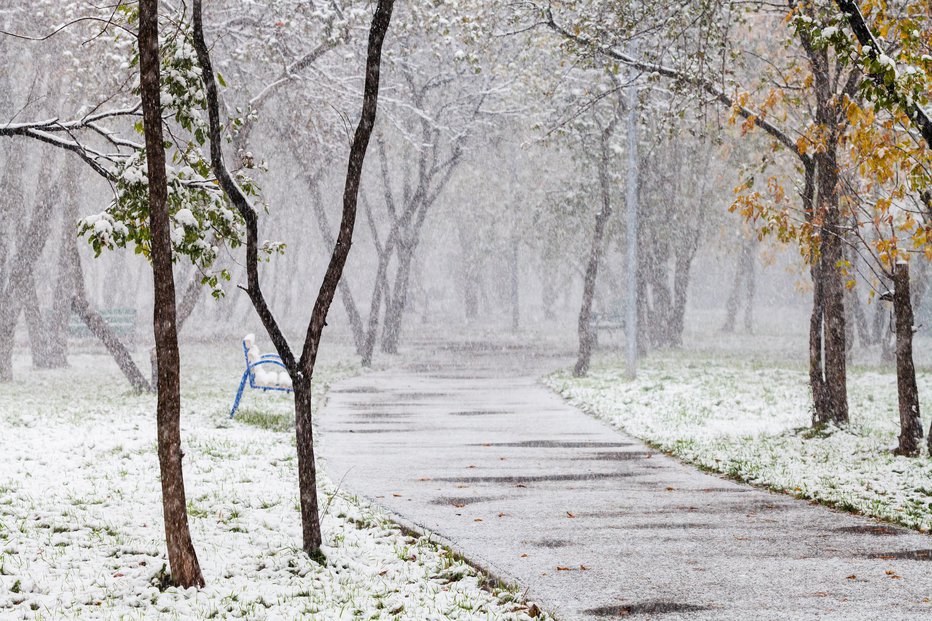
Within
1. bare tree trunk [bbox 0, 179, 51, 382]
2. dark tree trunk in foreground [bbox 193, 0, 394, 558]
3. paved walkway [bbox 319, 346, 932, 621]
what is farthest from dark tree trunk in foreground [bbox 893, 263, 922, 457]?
bare tree trunk [bbox 0, 179, 51, 382]

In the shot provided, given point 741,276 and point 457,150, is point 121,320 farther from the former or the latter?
point 741,276

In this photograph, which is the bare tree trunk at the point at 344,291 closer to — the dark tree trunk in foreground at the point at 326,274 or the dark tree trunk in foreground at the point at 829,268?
the dark tree trunk in foreground at the point at 829,268

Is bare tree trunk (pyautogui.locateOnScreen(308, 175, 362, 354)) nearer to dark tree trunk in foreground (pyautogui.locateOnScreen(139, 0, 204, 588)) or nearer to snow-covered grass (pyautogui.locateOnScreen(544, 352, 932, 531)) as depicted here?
snow-covered grass (pyautogui.locateOnScreen(544, 352, 932, 531))

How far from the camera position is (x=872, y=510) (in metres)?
8.40

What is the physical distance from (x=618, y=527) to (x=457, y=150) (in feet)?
68.4

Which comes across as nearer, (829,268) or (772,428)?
(829,268)

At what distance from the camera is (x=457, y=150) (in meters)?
27.6

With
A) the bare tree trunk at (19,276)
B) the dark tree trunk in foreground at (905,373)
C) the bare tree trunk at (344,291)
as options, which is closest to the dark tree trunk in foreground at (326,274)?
the dark tree trunk in foreground at (905,373)

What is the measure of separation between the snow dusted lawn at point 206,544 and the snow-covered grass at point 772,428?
4199 millimetres

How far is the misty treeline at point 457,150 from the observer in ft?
23.1

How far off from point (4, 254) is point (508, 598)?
Result: 1946 cm

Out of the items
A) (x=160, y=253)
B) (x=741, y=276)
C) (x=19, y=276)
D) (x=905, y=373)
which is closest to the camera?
(x=160, y=253)

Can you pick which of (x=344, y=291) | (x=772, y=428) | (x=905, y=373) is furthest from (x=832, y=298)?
(x=344, y=291)

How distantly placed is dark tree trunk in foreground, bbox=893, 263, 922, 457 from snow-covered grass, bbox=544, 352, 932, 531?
265 mm
